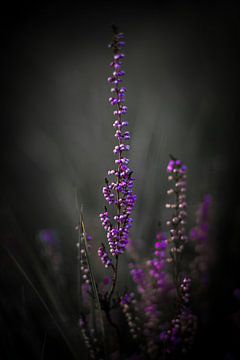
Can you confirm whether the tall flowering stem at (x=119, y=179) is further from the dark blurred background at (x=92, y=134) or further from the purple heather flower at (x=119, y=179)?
the dark blurred background at (x=92, y=134)

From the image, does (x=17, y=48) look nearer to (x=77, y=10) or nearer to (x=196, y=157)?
(x=77, y=10)

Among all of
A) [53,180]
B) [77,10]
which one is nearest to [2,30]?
[77,10]

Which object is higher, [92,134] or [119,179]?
[92,134]

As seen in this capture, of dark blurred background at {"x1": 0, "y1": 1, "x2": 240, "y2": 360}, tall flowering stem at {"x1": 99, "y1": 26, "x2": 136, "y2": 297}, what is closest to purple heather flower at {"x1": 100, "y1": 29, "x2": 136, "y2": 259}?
tall flowering stem at {"x1": 99, "y1": 26, "x2": 136, "y2": 297}

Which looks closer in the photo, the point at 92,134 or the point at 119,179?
the point at 119,179

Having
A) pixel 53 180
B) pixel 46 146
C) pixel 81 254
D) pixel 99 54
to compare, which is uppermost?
pixel 99 54

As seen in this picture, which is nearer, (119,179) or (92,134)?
(119,179)

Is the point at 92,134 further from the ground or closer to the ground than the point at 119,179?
further from the ground

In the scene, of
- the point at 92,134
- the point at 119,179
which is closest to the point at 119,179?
the point at 119,179

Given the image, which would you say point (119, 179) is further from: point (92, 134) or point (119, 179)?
point (92, 134)
